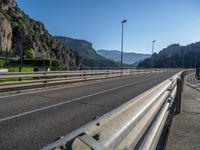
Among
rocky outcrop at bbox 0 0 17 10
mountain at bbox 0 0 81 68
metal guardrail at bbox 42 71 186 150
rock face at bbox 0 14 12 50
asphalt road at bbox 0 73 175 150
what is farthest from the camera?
rocky outcrop at bbox 0 0 17 10

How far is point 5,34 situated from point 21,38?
1470 cm

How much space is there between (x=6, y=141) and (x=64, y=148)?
14.6 feet

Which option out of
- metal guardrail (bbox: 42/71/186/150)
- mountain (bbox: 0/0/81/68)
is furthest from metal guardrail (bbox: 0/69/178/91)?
mountain (bbox: 0/0/81/68)

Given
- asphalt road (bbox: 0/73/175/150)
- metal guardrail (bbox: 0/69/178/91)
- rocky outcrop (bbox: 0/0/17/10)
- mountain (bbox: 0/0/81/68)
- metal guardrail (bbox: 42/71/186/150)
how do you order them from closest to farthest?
metal guardrail (bbox: 42/71/186/150), asphalt road (bbox: 0/73/175/150), metal guardrail (bbox: 0/69/178/91), mountain (bbox: 0/0/81/68), rocky outcrop (bbox: 0/0/17/10)

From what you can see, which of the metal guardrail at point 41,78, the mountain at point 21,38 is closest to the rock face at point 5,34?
the mountain at point 21,38

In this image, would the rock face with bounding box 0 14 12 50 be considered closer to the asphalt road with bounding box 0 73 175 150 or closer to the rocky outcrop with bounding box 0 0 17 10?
the rocky outcrop with bounding box 0 0 17 10

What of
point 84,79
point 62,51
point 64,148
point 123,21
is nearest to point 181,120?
point 64,148

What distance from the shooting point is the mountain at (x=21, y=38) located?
12900 centimetres

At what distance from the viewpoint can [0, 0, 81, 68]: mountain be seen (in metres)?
129

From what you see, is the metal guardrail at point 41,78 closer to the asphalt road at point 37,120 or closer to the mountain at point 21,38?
the asphalt road at point 37,120

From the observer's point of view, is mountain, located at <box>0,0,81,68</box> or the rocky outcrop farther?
the rocky outcrop

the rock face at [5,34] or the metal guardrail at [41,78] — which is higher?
the rock face at [5,34]

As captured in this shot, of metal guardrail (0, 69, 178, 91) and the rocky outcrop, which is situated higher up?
the rocky outcrop

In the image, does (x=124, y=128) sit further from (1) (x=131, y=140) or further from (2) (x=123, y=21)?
(2) (x=123, y=21)
